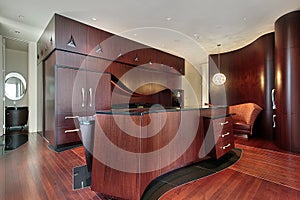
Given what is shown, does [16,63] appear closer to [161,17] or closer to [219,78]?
[161,17]

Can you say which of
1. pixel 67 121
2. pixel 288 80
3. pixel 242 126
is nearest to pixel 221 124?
pixel 288 80

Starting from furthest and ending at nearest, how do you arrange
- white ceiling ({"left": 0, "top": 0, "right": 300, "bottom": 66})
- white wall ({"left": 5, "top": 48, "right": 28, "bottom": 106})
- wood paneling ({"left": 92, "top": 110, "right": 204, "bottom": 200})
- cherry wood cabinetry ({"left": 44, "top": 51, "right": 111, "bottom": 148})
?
1. white wall ({"left": 5, "top": 48, "right": 28, "bottom": 106})
2. cherry wood cabinetry ({"left": 44, "top": 51, "right": 111, "bottom": 148})
3. white ceiling ({"left": 0, "top": 0, "right": 300, "bottom": 66})
4. wood paneling ({"left": 92, "top": 110, "right": 204, "bottom": 200})

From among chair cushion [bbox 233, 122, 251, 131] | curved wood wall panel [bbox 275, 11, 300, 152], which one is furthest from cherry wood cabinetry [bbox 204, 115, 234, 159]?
chair cushion [bbox 233, 122, 251, 131]

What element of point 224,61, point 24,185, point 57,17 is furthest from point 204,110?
point 224,61

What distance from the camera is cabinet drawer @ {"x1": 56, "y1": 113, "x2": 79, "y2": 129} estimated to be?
3650mm

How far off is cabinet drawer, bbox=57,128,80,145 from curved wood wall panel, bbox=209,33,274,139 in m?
5.26

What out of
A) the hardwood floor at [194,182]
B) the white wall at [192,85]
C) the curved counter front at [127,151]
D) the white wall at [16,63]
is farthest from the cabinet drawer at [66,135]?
the white wall at [192,85]

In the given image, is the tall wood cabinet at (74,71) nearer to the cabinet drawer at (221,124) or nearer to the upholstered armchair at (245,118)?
the cabinet drawer at (221,124)

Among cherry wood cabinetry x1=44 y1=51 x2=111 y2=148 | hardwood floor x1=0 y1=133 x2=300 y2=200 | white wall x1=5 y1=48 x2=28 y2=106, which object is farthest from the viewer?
white wall x1=5 y1=48 x2=28 y2=106

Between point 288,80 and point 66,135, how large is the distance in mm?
5194

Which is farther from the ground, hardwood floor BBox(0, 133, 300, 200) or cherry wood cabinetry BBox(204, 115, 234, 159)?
cherry wood cabinetry BBox(204, 115, 234, 159)

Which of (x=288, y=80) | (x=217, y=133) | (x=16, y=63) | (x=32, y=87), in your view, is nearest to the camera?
(x=217, y=133)

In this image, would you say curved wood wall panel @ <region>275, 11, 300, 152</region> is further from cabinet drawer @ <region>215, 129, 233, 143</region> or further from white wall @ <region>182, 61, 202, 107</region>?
white wall @ <region>182, 61, 202, 107</region>

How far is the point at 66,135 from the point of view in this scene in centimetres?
375
